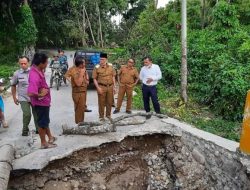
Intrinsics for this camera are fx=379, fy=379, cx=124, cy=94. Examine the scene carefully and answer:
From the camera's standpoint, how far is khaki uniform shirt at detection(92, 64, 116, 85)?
8.70 meters

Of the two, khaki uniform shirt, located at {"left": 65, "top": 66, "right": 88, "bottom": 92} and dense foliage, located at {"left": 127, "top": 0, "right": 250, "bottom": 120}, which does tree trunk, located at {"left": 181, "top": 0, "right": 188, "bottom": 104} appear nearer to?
dense foliage, located at {"left": 127, "top": 0, "right": 250, "bottom": 120}

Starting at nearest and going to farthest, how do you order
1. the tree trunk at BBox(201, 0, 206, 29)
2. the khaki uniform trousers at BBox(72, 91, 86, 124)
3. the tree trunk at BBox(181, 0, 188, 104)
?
the khaki uniform trousers at BBox(72, 91, 86, 124) → the tree trunk at BBox(181, 0, 188, 104) → the tree trunk at BBox(201, 0, 206, 29)

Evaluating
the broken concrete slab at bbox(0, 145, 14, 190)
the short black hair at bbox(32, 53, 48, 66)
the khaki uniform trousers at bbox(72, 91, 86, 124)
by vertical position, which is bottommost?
the broken concrete slab at bbox(0, 145, 14, 190)

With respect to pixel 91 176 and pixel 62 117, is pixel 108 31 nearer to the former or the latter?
pixel 62 117

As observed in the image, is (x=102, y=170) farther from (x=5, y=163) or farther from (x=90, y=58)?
(x=90, y=58)

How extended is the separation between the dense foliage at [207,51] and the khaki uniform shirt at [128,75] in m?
3.06

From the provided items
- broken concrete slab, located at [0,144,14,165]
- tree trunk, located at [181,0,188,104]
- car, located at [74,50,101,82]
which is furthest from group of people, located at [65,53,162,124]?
car, located at [74,50,101,82]

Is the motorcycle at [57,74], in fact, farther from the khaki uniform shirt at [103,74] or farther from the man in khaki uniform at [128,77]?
the khaki uniform shirt at [103,74]

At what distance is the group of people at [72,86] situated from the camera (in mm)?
6355

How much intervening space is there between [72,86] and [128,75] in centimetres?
194

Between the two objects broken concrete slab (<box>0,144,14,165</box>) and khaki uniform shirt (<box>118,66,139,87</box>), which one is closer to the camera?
broken concrete slab (<box>0,144,14,165</box>)

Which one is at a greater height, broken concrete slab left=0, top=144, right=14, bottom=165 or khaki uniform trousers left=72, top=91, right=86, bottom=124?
khaki uniform trousers left=72, top=91, right=86, bottom=124

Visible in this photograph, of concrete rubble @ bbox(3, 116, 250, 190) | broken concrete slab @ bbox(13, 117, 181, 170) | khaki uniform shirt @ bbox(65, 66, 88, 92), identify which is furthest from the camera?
khaki uniform shirt @ bbox(65, 66, 88, 92)

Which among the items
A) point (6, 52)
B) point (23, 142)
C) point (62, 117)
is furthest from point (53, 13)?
point (23, 142)
